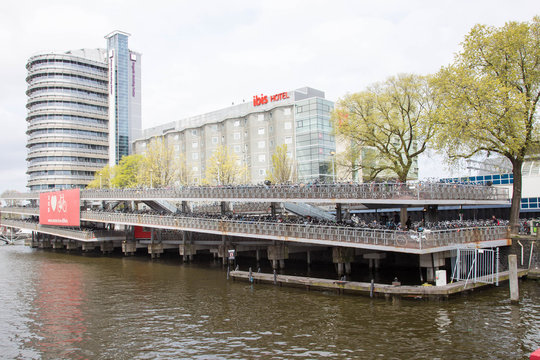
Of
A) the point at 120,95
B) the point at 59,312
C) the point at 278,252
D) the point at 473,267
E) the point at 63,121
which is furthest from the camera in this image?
the point at 120,95

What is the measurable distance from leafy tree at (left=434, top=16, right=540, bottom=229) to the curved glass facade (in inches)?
4262

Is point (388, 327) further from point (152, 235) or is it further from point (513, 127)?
point (152, 235)

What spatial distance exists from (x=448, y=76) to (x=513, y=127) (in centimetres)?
670

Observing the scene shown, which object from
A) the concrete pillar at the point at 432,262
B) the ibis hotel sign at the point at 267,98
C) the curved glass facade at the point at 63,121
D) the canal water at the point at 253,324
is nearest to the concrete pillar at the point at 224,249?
the canal water at the point at 253,324

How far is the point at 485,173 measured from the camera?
55.1 m

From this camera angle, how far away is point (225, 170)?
239 feet

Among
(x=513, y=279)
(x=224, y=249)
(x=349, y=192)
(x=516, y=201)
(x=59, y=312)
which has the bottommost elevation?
(x=59, y=312)

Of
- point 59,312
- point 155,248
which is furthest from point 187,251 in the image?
point 59,312

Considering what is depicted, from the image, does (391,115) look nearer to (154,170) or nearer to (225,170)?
(225,170)

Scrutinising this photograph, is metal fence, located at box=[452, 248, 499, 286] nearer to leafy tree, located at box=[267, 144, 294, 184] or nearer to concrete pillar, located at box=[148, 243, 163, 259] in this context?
leafy tree, located at box=[267, 144, 294, 184]

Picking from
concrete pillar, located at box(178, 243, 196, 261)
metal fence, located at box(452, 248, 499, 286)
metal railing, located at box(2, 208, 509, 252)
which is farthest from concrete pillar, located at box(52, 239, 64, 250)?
metal fence, located at box(452, 248, 499, 286)

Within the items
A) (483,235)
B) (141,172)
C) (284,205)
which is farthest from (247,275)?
(141,172)

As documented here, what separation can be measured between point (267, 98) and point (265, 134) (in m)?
6.66

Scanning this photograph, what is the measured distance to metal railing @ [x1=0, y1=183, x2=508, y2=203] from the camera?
31880 millimetres
